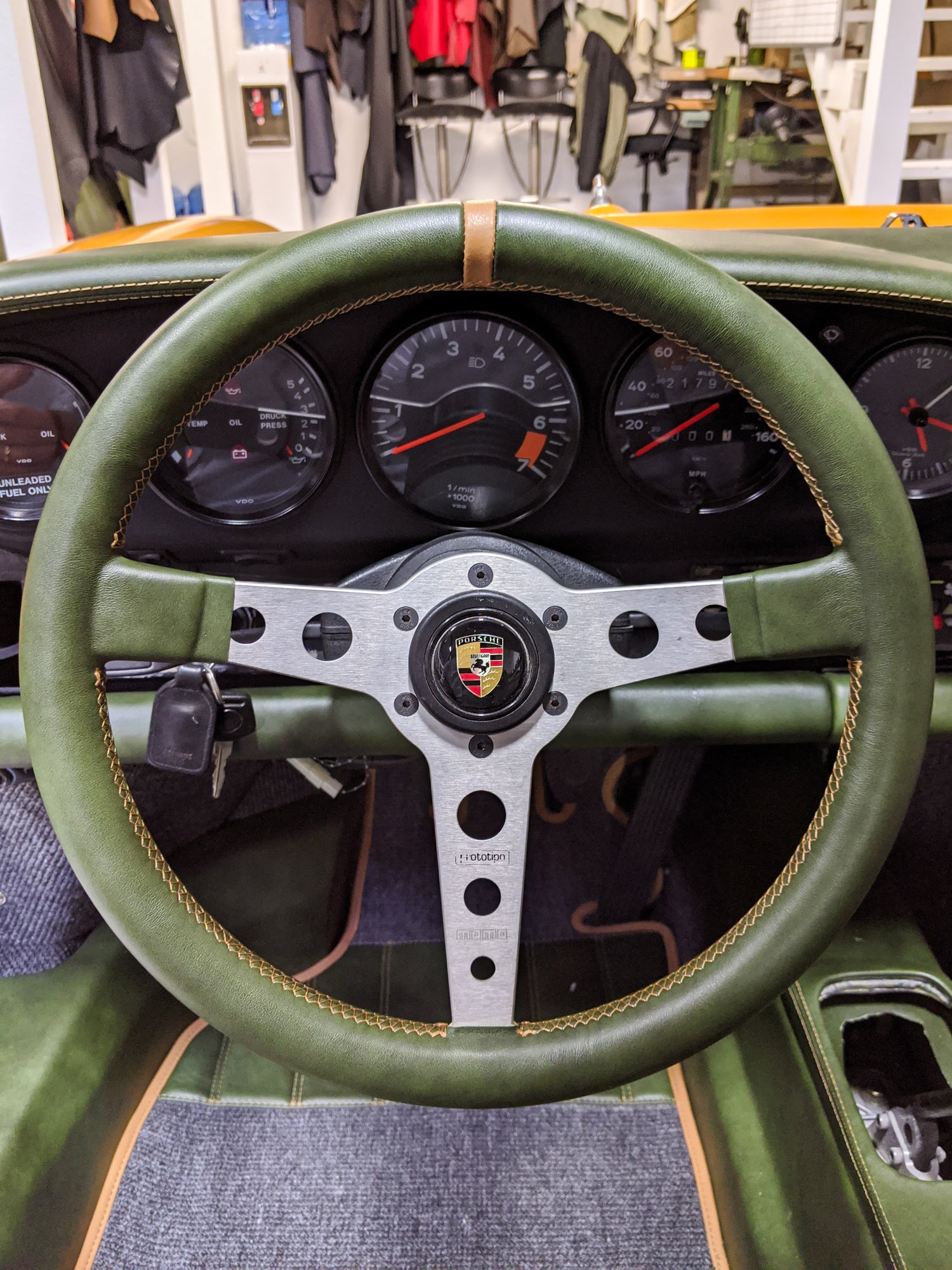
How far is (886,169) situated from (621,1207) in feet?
11.4

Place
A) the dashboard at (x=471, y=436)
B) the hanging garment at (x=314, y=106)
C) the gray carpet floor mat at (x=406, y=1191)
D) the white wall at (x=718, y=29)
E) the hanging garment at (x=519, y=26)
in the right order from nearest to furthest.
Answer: the dashboard at (x=471, y=436) < the gray carpet floor mat at (x=406, y=1191) < the hanging garment at (x=314, y=106) < the hanging garment at (x=519, y=26) < the white wall at (x=718, y=29)

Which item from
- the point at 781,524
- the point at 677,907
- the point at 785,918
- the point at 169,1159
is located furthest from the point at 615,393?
the point at 169,1159

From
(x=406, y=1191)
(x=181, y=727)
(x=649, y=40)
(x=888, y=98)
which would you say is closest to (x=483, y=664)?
(x=181, y=727)

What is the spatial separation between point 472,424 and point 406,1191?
95cm

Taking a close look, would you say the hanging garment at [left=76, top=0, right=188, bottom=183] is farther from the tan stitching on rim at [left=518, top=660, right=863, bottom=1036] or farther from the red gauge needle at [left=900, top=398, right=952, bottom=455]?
the tan stitching on rim at [left=518, top=660, right=863, bottom=1036]

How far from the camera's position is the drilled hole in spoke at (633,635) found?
29.9 inches

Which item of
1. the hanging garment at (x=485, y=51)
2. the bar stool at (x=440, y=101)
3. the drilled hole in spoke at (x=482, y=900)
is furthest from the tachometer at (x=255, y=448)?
the hanging garment at (x=485, y=51)

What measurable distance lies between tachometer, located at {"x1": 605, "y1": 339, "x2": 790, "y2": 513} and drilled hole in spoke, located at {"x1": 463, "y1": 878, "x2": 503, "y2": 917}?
49 cm

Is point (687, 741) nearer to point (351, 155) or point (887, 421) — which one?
point (887, 421)

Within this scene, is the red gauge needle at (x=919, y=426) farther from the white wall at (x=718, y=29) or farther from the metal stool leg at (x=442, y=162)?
the white wall at (x=718, y=29)

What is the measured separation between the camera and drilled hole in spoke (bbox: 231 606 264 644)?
72 cm

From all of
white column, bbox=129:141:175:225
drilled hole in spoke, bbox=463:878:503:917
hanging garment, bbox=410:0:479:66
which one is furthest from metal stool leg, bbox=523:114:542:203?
drilled hole in spoke, bbox=463:878:503:917

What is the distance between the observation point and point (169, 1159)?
3.89 feet

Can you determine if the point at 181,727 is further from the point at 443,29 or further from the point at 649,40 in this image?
the point at 649,40
